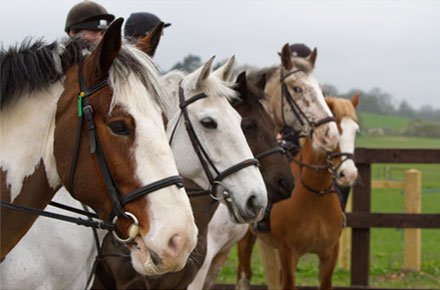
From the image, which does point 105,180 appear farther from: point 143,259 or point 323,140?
point 323,140

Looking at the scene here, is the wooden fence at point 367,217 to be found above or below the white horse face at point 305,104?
below

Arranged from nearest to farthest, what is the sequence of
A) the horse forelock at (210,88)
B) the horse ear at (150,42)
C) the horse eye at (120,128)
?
the horse eye at (120,128) → the horse ear at (150,42) → the horse forelock at (210,88)

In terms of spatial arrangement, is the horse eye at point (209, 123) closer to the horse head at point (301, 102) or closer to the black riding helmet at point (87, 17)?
the black riding helmet at point (87, 17)

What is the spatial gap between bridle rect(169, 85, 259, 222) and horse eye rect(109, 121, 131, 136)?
197cm

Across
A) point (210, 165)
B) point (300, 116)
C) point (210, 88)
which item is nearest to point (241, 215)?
point (210, 165)

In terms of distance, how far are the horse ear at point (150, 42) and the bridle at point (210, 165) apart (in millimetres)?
1470

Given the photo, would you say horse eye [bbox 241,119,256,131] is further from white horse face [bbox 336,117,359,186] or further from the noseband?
the noseband

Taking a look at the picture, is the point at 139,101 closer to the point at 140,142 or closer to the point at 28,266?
the point at 140,142

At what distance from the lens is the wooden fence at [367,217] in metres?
8.52

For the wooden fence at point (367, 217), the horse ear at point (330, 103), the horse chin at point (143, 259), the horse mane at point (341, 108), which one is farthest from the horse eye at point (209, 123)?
the wooden fence at point (367, 217)

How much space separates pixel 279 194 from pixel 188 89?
1.36 m

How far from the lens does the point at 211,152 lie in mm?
4746

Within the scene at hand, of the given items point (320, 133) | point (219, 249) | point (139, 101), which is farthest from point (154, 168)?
point (320, 133)

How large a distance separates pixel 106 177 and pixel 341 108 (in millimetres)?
5581
